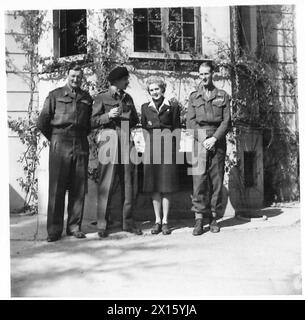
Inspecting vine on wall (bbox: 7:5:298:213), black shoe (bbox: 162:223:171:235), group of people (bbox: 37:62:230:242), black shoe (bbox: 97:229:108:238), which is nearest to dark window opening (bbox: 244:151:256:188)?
vine on wall (bbox: 7:5:298:213)

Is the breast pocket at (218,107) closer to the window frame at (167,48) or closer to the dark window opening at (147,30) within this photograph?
the window frame at (167,48)

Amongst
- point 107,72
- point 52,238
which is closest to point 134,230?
point 52,238

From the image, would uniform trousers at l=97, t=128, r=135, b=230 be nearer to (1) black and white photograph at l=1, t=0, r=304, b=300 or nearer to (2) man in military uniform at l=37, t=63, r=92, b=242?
(1) black and white photograph at l=1, t=0, r=304, b=300

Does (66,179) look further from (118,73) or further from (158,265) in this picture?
(158,265)

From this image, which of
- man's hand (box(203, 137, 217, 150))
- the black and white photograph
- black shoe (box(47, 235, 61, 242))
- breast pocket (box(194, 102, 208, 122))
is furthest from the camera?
breast pocket (box(194, 102, 208, 122))

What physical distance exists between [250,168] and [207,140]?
75.1 inches

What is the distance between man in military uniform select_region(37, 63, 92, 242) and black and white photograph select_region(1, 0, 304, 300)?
1 centimetres

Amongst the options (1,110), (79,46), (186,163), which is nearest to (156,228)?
(186,163)

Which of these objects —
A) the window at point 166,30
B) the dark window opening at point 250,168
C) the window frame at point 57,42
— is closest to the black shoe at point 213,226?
the dark window opening at point 250,168

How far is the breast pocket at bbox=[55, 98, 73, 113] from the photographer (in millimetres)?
4699

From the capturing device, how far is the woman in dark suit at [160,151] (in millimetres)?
4965

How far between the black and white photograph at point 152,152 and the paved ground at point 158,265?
0.6 inches
